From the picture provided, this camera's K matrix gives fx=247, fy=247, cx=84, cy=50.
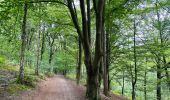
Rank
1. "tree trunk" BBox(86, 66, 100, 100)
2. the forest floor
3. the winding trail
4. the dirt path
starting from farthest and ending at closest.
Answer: the winding trail
the dirt path
the forest floor
"tree trunk" BBox(86, 66, 100, 100)

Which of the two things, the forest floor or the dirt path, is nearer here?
the forest floor

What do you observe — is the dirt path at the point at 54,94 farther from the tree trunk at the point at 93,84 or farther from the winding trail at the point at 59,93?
the tree trunk at the point at 93,84

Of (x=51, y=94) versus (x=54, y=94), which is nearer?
(x=51, y=94)

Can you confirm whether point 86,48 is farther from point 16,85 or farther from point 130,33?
point 130,33

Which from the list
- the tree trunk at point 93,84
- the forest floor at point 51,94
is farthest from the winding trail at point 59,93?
the tree trunk at point 93,84

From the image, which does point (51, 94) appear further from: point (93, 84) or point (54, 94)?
point (93, 84)

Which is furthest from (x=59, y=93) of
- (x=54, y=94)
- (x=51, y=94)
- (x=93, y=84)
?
(x=93, y=84)

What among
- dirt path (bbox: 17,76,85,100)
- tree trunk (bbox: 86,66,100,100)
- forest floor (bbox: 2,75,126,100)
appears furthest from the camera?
dirt path (bbox: 17,76,85,100)

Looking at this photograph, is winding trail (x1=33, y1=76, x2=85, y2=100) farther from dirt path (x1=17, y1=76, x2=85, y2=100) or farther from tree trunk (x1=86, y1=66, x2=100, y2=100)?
tree trunk (x1=86, y1=66, x2=100, y2=100)

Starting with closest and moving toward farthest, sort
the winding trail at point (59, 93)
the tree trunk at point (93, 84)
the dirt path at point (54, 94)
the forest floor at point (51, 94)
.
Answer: the tree trunk at point (93, 84), the forest floor at point (51, 94), the dirt path at point (54, 94), the winding trail at point (59, 93)

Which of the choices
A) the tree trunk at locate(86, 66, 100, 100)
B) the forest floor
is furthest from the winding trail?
the tree trunk at locate(86, 66, 100, 100)

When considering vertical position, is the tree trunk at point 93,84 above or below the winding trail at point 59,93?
above

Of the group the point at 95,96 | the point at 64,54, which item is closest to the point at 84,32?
the point at 95,96

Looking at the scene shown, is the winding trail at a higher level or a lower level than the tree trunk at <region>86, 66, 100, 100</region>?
lower
